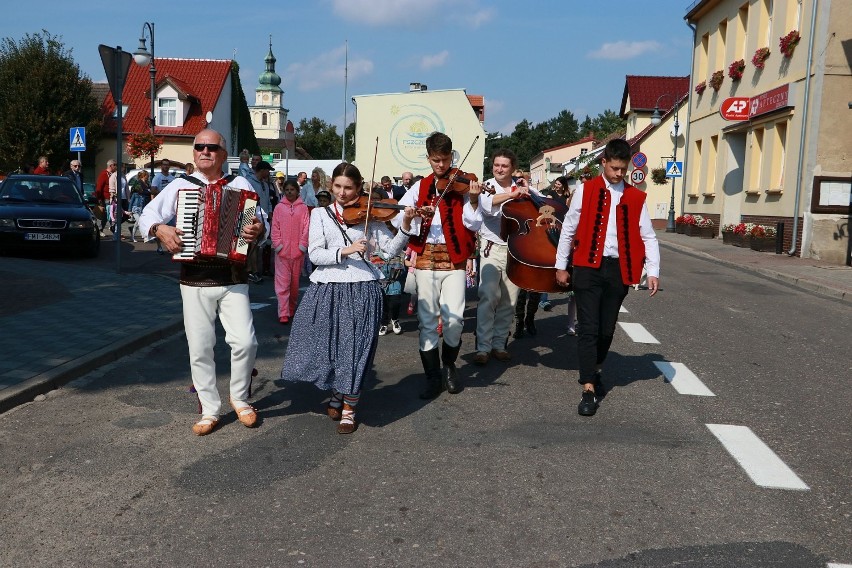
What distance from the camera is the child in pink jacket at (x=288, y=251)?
10.2 m

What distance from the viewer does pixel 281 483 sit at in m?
4.54

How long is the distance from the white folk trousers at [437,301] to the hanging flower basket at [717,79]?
2671 cm

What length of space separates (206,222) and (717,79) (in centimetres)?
2865

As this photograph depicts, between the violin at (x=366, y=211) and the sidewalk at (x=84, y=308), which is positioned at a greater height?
the violin at (x=366, y=211)

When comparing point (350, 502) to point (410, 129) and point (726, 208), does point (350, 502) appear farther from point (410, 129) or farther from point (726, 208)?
point (726, 208)

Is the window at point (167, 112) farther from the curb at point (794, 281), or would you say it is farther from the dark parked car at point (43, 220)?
the curb at point (794, 281)

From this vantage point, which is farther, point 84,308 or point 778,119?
point 778,119

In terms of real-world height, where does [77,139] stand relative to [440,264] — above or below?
above

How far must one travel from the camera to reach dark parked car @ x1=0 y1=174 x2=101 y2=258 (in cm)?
1559

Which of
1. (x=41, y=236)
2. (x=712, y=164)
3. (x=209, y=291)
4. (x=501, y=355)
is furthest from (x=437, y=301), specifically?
(x=712, y=164)

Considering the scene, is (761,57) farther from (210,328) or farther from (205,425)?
(205,425)

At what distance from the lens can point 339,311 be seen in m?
5.54

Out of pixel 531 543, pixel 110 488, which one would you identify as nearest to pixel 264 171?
pixel 110 488

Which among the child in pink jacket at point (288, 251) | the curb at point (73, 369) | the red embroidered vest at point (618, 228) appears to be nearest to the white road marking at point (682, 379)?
the red embroidered vest at point (618, 228)
